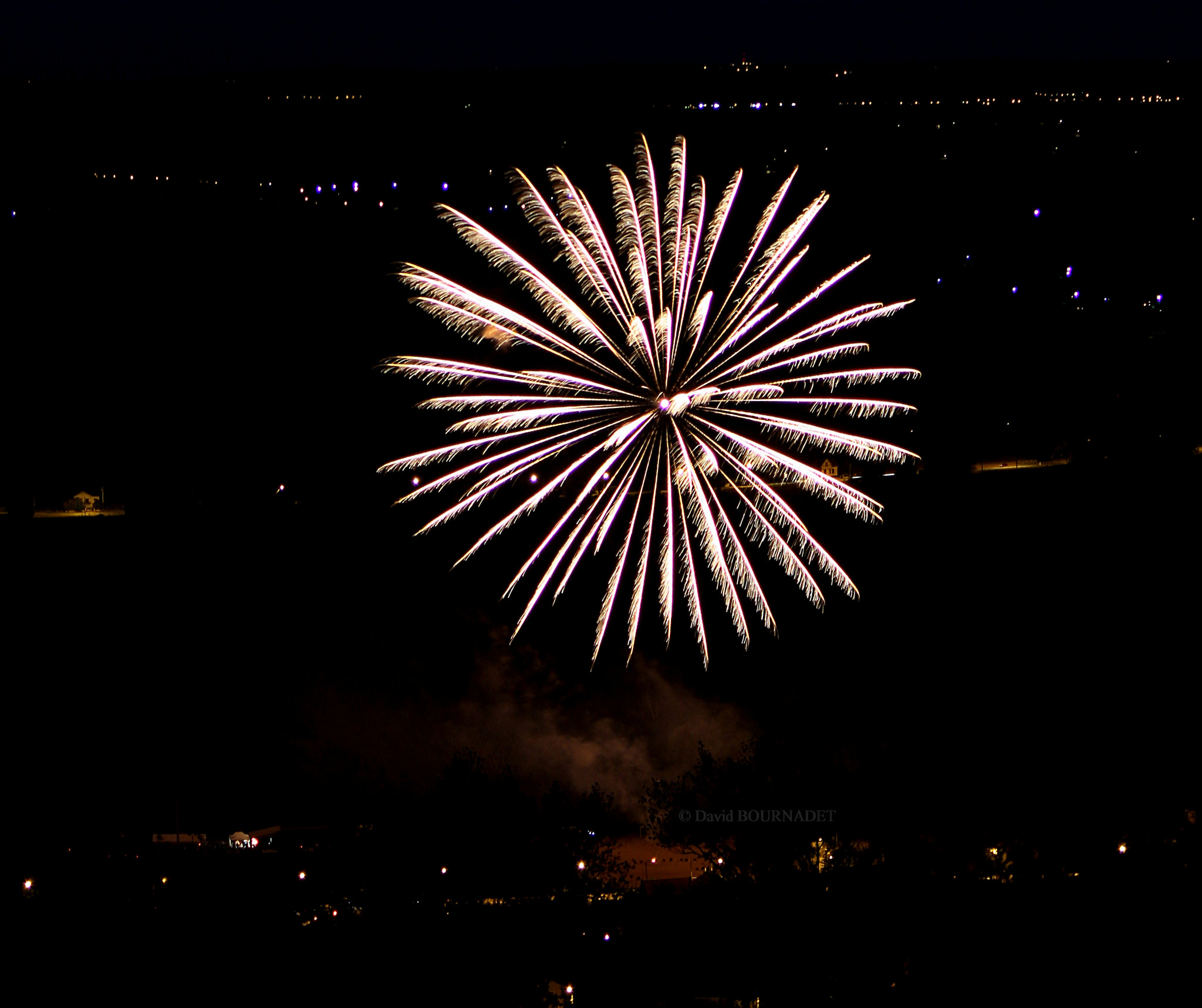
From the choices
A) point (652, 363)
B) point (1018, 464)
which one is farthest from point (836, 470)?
point (652, 363)

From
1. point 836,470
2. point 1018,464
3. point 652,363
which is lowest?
point 652,363

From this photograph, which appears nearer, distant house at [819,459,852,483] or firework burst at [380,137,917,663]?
firework burst at [380,137,917,663]

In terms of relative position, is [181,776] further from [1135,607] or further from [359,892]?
[1135,607]

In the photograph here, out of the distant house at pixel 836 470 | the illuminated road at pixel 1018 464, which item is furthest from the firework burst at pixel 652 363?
the illuminated road at pixel 1018 464

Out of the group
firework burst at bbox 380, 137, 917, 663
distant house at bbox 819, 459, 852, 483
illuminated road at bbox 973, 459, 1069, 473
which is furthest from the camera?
illuminated road at bbox 973, 459, 1069, 473

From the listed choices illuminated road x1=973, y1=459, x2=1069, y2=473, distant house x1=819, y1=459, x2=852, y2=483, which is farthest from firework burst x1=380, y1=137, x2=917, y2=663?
illuminated road x1=973, y1=459, x2=1069, y2=473

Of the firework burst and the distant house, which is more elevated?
the distant house

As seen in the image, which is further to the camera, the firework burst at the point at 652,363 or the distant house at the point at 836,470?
the distant house at the point at 836,470

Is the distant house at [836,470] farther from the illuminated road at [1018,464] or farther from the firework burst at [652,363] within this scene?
the firework burst at [652,363]

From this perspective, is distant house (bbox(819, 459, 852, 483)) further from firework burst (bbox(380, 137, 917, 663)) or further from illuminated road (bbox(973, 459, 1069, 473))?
firework burst (bbox(380, 137, 917, 663))

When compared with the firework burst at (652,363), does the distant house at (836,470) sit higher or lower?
higher

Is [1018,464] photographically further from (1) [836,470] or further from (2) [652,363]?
(2) [652,363]

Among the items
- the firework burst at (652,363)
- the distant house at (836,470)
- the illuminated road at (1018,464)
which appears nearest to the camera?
the firework burst at (652,363)
